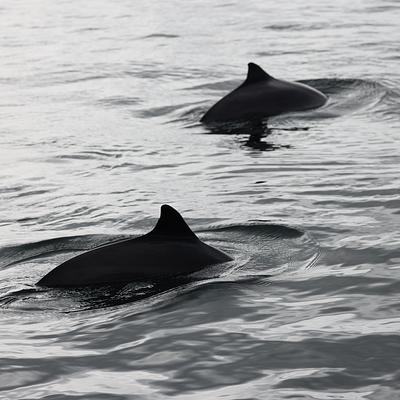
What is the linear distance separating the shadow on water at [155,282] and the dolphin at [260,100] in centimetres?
701

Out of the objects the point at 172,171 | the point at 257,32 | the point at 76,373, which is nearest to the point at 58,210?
the point at 172,171

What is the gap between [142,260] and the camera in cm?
1010

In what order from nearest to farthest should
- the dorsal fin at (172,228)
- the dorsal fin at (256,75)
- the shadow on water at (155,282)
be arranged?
the shadow on water at (155,282) → the dorsal fin at (172,228) → the dorsal fin at (256,75)

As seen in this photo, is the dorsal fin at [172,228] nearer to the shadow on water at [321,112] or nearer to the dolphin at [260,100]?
the shadow on water at [321,112]

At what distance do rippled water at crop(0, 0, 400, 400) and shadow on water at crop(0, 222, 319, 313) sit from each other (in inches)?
1.0

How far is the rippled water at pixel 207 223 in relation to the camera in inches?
332

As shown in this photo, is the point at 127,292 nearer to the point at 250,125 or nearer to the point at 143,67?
the point at 250,125

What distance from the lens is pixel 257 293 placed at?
9.93 metres

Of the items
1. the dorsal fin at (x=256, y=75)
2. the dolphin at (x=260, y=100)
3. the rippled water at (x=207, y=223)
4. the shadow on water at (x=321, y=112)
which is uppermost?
the dorsal fin at (x=256, y=75)

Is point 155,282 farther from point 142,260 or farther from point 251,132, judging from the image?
point 251,132

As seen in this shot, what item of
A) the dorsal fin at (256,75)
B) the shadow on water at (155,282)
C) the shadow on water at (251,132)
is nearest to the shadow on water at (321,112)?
the shadow on water at (251,132)

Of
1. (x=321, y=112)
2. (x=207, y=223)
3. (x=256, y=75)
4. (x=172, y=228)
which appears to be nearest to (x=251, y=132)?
(x=321, y=112)

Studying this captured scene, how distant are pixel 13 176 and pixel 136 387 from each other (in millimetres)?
8207

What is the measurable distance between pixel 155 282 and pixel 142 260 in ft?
0.71
